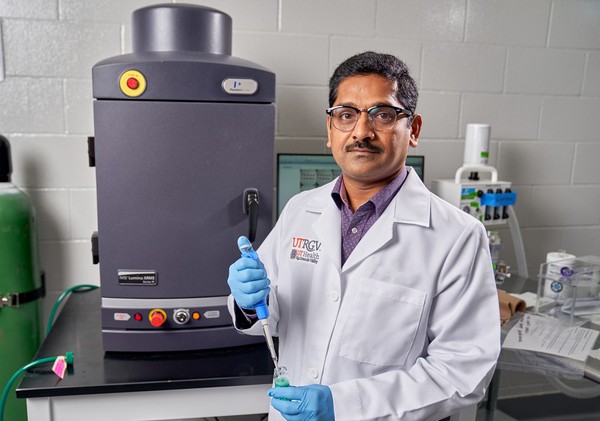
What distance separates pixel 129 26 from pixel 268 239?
98cm

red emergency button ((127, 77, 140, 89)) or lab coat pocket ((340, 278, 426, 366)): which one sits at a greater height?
red emergency button ((127, 77, 140, 89))

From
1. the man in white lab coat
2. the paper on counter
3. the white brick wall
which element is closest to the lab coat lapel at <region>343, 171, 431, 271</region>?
the man in white lab coat

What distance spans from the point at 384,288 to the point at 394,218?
0.15 meters

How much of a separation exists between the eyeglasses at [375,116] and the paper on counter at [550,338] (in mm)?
756

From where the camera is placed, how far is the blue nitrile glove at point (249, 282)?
0.96 m

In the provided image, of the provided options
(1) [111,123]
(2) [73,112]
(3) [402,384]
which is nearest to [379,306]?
(3) [402,384]

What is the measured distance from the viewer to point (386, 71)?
0.94m

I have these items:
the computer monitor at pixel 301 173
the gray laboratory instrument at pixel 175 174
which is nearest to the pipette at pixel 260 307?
the gray laboratory instrument at pixel 175 174

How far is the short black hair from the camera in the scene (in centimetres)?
94

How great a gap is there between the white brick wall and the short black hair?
842mm

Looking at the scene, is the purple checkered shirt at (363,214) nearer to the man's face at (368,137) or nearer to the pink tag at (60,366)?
the man's face at (368,137)

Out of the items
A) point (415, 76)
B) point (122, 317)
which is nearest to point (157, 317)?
point (122, 317)

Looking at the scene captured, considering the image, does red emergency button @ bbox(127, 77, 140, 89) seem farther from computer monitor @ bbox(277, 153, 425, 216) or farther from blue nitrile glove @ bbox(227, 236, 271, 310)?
computer monitor @ bbox(277, 153, 425, 216)

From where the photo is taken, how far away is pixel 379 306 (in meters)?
0.95
